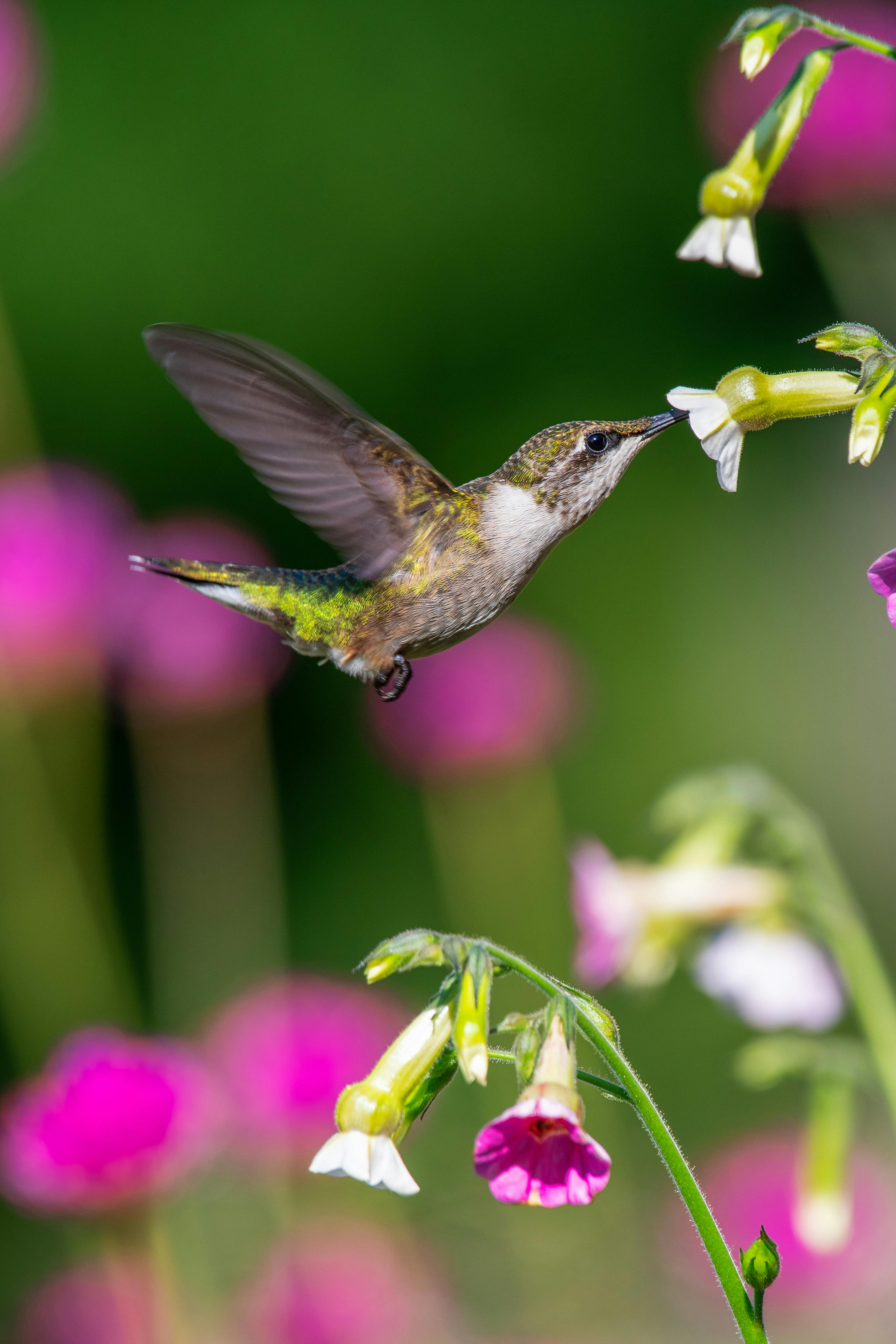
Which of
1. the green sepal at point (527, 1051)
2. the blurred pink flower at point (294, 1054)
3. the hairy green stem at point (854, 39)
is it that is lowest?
the blurred pink flower at point (294, 1054)

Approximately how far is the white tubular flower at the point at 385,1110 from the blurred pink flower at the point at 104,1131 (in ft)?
2.49

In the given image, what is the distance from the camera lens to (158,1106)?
5.49 feet

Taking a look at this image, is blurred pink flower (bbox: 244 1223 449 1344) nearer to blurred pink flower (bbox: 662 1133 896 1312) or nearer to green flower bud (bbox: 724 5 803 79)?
blurred pink flower (bbox: 662 1133 896 1312)

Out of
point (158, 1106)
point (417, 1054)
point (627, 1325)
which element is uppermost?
point (417, 1054)

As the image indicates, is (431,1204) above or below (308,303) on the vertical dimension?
below

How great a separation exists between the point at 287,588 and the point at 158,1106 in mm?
734

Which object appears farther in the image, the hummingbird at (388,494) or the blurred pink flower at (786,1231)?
the blurred pink flower at (786,1231)

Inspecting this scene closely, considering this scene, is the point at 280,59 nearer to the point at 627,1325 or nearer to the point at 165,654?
the point at 165,654

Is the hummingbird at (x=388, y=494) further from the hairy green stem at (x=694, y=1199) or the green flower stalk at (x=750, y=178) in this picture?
the hairy green stem at (x=694, y=1199)

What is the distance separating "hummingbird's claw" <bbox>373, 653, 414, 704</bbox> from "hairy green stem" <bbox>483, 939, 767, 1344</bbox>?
1.21 ft

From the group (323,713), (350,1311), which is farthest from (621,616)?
(350,1311)

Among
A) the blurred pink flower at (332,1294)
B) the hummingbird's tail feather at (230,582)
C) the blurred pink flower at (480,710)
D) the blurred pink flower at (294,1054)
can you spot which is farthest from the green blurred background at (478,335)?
the hummingbird's tail feather at (230,582)

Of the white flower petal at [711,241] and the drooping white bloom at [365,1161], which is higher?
the white flower petal at [711,241]

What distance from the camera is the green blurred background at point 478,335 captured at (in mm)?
3818
